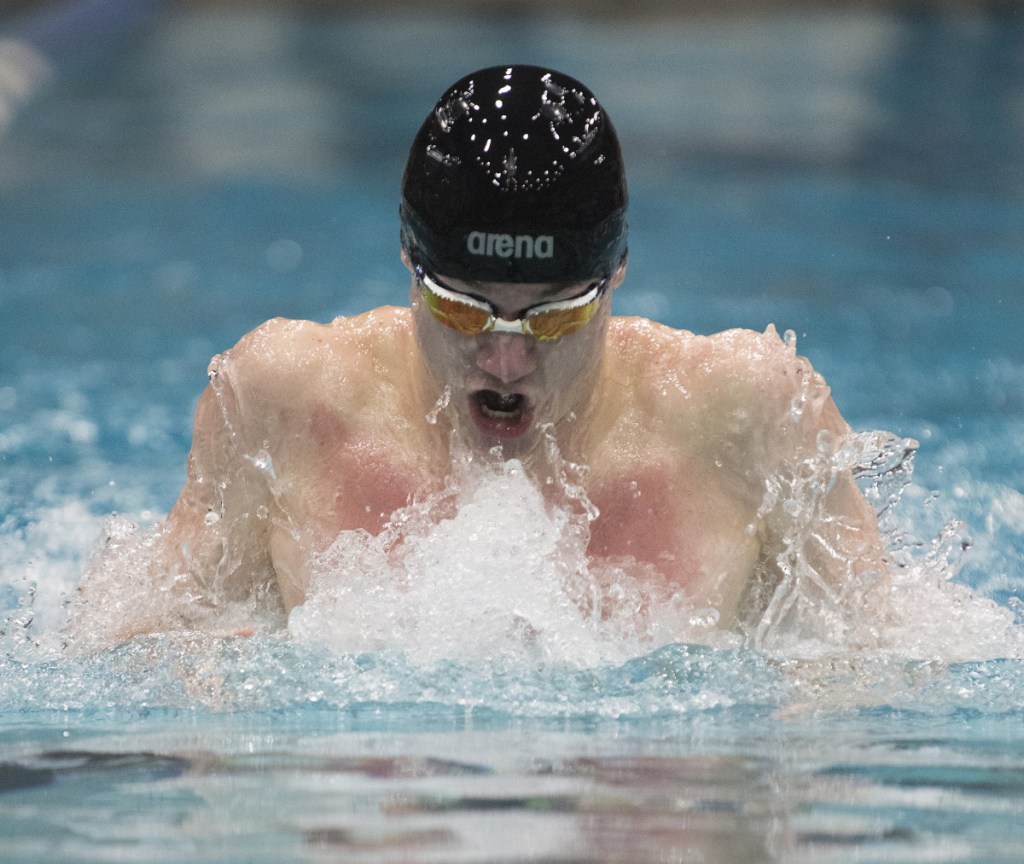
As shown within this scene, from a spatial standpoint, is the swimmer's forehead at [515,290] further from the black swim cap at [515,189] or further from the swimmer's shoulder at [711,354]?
the swimmer's shoulder at [711,354]

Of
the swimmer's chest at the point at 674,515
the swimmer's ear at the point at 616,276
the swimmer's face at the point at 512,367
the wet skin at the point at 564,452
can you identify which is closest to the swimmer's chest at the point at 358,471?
the wet skin at the point at 564,452

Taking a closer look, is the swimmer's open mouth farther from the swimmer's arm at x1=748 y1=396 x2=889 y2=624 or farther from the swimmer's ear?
the swimmer's arm at x1=748 y1=396 x2=889 y2=624

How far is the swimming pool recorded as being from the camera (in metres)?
1.79

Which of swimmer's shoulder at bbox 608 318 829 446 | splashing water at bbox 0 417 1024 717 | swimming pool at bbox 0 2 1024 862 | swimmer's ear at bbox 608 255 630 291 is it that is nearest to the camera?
swimming pool at bbox 0 2 1024 862

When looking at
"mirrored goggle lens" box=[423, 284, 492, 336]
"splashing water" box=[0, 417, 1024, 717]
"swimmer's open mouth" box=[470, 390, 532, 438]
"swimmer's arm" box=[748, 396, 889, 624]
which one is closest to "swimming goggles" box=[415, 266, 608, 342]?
"mirrored goggle lens" box=[423, 284, 492, 336]

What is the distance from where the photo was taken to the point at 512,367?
2.41 m

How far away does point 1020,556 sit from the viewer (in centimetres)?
404

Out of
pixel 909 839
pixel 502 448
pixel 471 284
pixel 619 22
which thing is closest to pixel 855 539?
pixel 502 448

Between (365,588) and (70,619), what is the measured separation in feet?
1.90

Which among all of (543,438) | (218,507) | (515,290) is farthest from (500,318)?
(218,507)

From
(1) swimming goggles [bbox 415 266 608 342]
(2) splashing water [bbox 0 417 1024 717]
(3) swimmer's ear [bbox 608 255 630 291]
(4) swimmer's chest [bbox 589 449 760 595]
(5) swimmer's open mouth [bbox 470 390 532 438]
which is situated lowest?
(2) splashing water [bbox 0 417 1024 717]

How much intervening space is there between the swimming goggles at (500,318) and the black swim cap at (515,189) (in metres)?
0.03

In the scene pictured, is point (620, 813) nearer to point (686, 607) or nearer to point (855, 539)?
point (686, 607)

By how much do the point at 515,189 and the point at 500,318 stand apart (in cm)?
19
